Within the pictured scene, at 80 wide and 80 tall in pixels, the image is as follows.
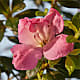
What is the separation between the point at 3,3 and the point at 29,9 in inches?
3.5

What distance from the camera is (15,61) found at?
1.31 feet

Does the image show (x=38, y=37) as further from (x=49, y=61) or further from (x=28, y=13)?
(x=28, y=13)

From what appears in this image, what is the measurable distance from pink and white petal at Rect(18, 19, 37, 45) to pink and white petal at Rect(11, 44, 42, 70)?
0.02 m

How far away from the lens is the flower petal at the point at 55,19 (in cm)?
40

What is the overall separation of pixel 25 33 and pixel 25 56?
0.18ft

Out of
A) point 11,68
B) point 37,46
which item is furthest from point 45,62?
point 11,68

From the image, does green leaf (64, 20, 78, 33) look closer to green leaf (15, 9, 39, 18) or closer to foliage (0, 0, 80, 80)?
foliage (0, 0, 80, 80)

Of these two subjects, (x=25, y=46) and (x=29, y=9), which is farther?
(x=29, y=9)

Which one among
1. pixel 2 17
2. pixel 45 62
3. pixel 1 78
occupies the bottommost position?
pixel 1 78

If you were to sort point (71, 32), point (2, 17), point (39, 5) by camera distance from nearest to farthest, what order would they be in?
point (71, 32) < point (2, 17) < point (39, 5)

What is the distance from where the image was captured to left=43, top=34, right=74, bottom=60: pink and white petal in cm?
37

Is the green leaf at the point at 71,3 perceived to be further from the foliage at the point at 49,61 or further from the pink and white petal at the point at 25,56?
the pink and white petal at the point at 25,56

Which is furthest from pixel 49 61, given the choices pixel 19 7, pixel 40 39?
pixel 19 7

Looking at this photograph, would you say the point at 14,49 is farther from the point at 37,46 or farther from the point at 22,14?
the point at 22,14
